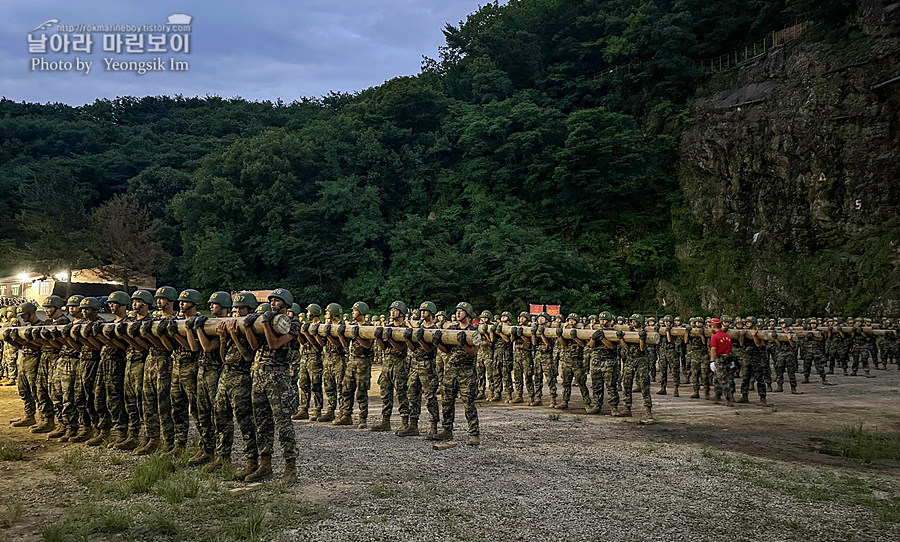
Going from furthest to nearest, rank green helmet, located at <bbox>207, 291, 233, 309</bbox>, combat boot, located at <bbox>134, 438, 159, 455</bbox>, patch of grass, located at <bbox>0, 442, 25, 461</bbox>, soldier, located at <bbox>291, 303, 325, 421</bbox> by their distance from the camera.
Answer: soldier, located at <bbox>291, 303, 325, 421</bbox> < combat boot, located at <bbox>134, 438, 159, 455</bbox> < patch of grass, located at <bbox>0, 442, 25, 461</bbox> < green helmet, located at <bbox>207, 291, 233, 309</bbox>

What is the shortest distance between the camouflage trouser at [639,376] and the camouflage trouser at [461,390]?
4.64m

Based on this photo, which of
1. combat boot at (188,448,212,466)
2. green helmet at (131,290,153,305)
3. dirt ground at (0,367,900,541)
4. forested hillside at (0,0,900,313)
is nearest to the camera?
dirt ground at (0,367,900,541)

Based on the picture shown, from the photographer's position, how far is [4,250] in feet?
155

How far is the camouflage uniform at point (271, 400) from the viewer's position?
7.75m

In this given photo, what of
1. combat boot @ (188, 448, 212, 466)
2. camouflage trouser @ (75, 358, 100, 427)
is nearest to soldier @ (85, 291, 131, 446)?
camouflage trouser @ (75, 358, 100, 427)

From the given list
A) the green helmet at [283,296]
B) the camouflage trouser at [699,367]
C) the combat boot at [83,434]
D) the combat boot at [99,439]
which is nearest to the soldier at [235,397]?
the green helmet at [283,296]

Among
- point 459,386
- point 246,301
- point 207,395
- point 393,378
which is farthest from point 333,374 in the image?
point 246,301

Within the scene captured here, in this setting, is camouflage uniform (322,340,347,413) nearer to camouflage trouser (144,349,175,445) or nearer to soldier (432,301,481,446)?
soldier (432,301,481,446)

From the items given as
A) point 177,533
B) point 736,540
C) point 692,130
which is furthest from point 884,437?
point 692,130

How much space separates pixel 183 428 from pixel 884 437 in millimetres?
13249

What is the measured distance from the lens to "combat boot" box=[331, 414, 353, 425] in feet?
40.1

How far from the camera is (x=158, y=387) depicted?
9.09 meters

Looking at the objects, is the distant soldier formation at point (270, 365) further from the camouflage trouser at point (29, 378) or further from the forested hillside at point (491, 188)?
the forested hillside at point (491, 188)

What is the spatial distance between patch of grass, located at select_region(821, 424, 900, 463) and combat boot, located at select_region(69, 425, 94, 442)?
13322 millimetres
